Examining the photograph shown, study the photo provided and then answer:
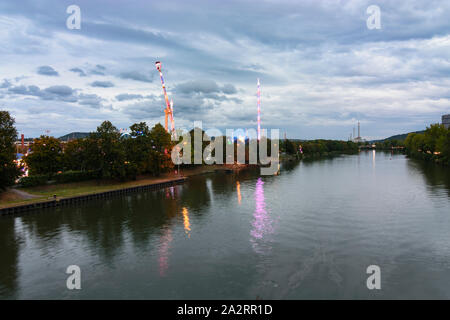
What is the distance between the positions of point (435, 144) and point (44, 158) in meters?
165

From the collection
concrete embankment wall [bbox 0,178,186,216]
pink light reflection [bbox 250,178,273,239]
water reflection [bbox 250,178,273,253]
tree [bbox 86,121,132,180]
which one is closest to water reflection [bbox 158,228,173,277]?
water reflection [bbox 250,178,273,253]

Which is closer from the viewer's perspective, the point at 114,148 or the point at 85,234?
the point at 85,234

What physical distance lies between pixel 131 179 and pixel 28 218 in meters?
41.4

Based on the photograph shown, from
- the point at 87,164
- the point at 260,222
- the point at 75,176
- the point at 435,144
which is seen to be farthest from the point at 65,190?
the point at 435,144

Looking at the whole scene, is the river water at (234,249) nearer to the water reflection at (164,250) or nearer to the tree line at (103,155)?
the water reflection at (164,250)

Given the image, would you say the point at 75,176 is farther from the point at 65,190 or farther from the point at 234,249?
the point at 234,249

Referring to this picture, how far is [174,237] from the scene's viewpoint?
137ft

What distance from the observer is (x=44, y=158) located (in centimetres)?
7650

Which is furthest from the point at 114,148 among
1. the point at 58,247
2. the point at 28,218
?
the point at 58,247

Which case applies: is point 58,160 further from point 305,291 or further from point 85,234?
point 305,291

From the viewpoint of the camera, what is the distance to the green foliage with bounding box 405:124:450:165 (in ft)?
420

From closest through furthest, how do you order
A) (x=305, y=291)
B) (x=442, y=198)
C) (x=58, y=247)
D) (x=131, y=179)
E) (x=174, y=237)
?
(x=305, y=291) < (x=58, y=247) < (x=174, y=237) < (x=442, y=198) < (x=131, y=179)

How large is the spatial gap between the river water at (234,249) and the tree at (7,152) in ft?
30.1

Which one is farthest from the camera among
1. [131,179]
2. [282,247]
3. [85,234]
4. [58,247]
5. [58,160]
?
[131,179]
